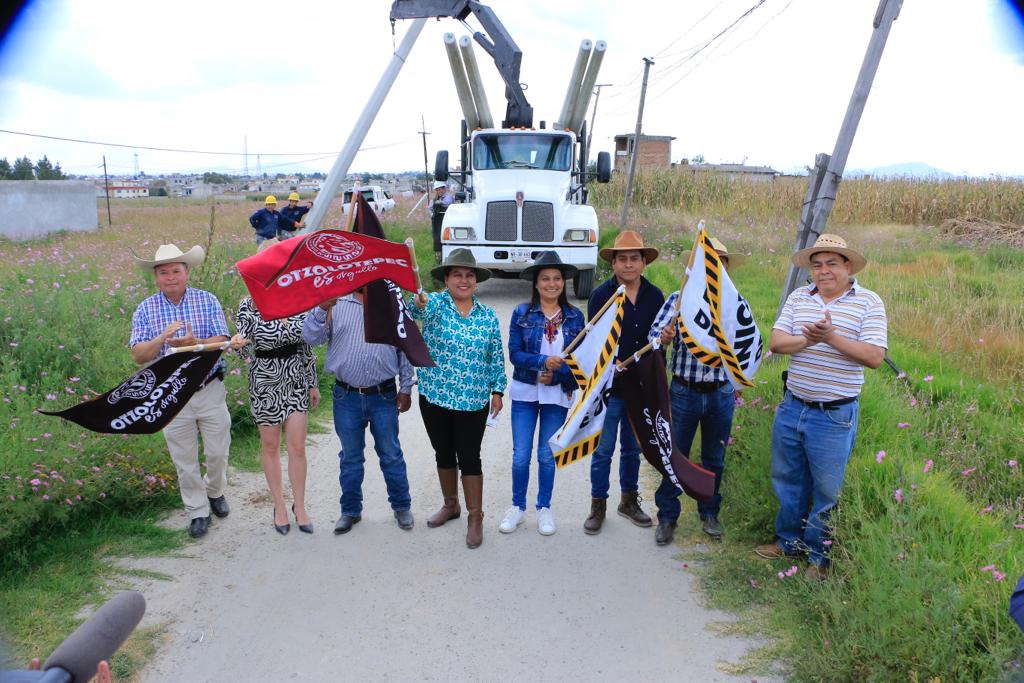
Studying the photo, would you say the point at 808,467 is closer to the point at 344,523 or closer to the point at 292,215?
the point at 344,523

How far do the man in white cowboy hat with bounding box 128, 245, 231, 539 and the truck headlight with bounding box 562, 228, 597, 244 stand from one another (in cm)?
841

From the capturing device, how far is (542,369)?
187 inches

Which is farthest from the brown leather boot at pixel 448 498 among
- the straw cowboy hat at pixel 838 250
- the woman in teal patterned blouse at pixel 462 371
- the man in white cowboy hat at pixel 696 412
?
the straw cowboy hat at pixel 838 250

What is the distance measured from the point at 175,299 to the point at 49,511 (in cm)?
140

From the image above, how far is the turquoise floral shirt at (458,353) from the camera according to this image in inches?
185

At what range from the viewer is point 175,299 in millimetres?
4660

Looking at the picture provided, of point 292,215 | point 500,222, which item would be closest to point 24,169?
point 292,215

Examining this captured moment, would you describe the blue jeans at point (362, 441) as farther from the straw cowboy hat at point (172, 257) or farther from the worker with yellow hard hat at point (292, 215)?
the worker with yellow hard hat at point (292, 215)

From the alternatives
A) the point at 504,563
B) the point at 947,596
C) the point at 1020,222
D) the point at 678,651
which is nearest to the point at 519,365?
the point at 504,563

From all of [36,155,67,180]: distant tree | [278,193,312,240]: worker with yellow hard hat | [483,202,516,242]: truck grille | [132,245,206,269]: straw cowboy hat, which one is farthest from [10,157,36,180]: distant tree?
[132,245,206,269]: straw cowboy hat

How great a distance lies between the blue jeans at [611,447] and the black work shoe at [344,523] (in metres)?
1.60

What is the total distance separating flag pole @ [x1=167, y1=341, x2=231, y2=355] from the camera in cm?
447

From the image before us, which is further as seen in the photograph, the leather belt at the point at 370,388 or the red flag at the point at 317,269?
the leather belt at the point at 370,388

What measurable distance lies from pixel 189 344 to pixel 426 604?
2.11m
